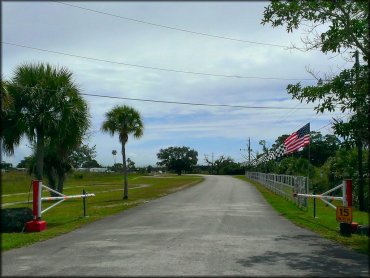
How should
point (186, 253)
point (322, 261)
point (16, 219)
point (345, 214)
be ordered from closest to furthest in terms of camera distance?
point (322, 261) < point (186, 253) < point (345, 214) < point (16, 219)

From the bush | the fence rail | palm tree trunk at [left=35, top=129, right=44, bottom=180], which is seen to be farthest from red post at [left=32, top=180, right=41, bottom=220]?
the fence rail

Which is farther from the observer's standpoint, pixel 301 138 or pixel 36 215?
pixel 301 138

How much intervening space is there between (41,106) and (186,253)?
26.9 feet

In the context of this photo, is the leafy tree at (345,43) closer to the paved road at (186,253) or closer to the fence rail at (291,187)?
the paved road at (186,253)

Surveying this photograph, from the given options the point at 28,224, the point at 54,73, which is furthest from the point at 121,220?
the point at 54,73

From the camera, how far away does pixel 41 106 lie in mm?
15234

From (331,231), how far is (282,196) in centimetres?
1805

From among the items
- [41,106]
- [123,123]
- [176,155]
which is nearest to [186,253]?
[41,106]

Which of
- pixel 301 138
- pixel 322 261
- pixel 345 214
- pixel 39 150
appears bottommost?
pixel 322 261

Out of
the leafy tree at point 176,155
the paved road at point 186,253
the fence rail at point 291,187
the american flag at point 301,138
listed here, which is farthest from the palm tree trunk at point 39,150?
the leafy tree at point 176,155

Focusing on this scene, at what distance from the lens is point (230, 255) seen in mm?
8961

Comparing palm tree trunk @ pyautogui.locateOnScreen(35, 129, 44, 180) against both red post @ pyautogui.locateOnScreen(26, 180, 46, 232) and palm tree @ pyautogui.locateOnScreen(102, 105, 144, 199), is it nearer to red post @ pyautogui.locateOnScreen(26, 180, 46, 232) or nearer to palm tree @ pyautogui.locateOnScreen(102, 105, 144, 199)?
red post @ pyautogui.locateOnScreen(26, 180, 46, 232)

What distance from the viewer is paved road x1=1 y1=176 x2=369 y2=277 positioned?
7.61m

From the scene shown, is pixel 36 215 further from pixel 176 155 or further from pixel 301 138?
pixel 176 155
